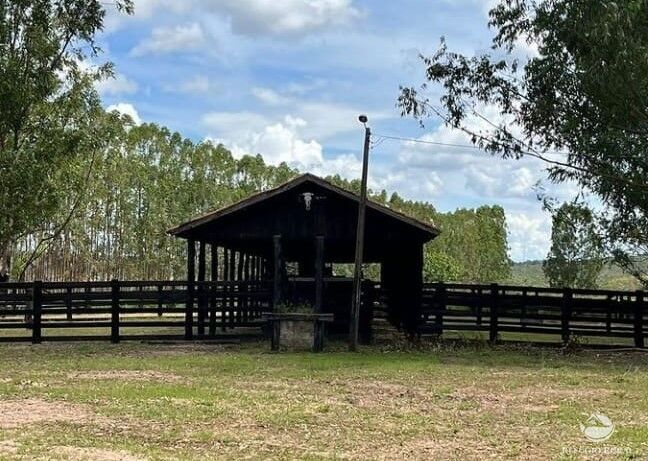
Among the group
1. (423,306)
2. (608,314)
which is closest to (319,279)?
(423,306)

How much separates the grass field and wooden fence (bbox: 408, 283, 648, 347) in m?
2.63

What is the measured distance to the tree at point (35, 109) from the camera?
16328 mm

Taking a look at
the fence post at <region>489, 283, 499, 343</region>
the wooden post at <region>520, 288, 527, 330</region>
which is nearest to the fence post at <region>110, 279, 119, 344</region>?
the fence post at <region>489, 283, 499, 343</region>

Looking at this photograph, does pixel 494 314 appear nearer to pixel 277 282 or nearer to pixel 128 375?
pixel 277 282

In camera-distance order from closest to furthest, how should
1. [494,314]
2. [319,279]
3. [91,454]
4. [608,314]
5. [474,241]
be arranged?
[91,454] → [319,279] → [608,314] → [494,314] → [474,241]

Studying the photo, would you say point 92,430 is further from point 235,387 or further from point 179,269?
point 179,269

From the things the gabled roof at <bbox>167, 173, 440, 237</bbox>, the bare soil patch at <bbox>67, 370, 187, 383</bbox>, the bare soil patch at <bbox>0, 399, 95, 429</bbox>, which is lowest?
the bare soil patch at <bbox>67, 370, 187, 383</bbox>

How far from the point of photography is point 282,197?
51.3 feet

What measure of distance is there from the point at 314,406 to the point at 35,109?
48.9ft

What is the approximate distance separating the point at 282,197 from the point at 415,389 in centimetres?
719

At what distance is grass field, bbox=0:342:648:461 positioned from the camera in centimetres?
614

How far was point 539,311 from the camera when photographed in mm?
16359

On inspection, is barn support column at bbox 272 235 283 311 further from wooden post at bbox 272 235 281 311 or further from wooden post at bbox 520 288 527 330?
wooden post at bbox 520 288 527 330

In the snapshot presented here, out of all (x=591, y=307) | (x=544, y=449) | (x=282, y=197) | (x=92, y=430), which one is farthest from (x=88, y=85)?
(x=544, y=449)
